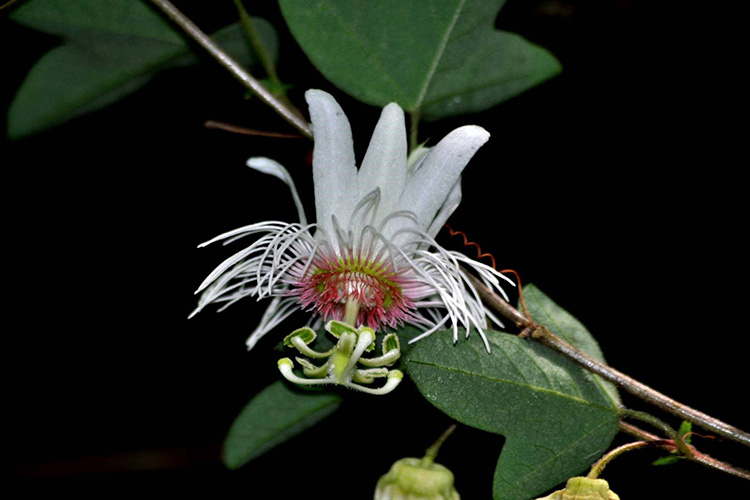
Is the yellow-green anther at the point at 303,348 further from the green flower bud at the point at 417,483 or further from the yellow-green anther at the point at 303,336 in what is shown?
the green flower bud at the point at 417,483

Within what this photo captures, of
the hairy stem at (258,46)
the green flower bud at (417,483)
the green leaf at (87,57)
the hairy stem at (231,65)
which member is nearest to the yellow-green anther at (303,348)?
the green flower bud at (417,483)

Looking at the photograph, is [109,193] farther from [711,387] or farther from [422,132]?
[711,387]

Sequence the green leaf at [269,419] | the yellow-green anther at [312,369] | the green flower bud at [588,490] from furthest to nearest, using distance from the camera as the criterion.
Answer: the green leaf at [269,419] < the yellow-green anther at [312,369] < the green flower bud at [588,490]

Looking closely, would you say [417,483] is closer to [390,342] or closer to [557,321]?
[390,342]

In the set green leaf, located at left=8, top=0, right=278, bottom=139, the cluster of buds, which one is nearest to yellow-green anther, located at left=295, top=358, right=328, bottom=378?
the cluster of buds

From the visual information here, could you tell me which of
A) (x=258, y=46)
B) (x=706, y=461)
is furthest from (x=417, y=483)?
(x=258, y=46)
